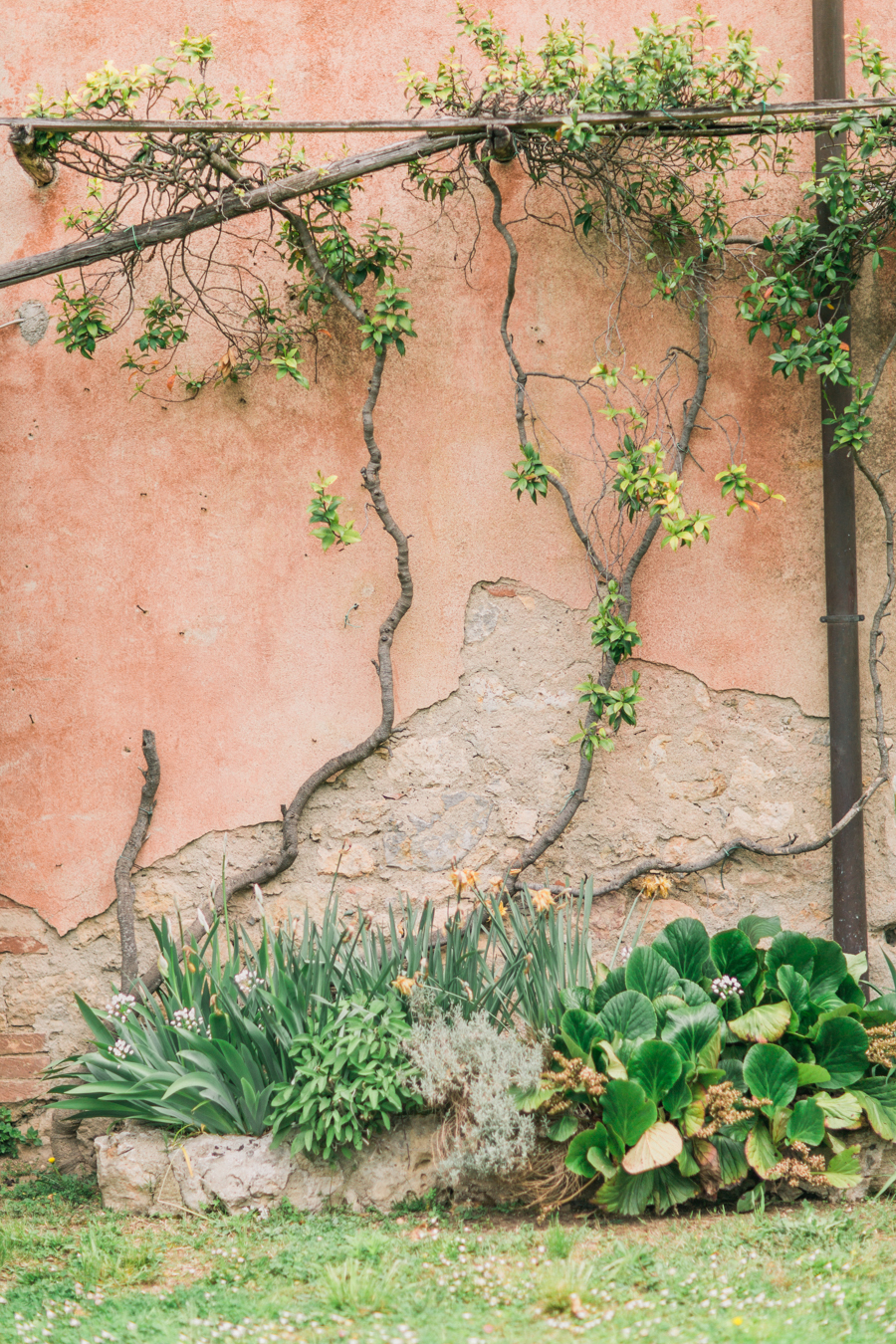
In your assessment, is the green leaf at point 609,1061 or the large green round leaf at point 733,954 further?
the large green round leaf at point 733,954

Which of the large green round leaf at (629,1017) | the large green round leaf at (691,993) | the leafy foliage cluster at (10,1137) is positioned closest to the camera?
the large green round leaf at (629,1017)

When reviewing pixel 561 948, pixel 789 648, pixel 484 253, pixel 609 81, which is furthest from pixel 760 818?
pixel 609 81

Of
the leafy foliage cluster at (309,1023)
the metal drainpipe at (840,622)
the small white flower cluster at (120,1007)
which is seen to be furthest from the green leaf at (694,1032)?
the small white flower cluster at (120,1007)

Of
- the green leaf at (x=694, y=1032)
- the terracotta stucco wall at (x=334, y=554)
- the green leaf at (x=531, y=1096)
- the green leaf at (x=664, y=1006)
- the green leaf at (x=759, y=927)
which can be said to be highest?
the terracotta stucco wall at (x=334, y=554)

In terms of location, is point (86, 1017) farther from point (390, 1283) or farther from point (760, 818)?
point (760, 818)

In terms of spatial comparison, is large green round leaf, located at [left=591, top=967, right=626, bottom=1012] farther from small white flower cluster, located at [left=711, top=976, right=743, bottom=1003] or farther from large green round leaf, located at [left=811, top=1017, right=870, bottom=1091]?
large green round leaf, located at [left=811, top=1017, right=870, bottom=1091]

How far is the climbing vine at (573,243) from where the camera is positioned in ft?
10.8

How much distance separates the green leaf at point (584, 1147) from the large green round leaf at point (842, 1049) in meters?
0.65

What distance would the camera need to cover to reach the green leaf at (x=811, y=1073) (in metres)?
2.68

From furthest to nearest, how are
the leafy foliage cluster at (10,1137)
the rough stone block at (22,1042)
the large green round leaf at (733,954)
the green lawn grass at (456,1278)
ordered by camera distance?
the rough stone block at (22,1042)
the leafy foliage cluster at (10,1137)
the large green round leaf at (733,954)
the green lawn grass at (456,1278)

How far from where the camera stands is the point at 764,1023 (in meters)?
2.77

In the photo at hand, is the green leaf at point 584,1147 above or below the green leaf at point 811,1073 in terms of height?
below

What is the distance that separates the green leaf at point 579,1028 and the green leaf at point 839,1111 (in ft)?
1.93

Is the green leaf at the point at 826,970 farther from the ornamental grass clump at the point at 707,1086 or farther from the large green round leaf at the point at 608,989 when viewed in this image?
the large green round leaf at the point at 608,989
